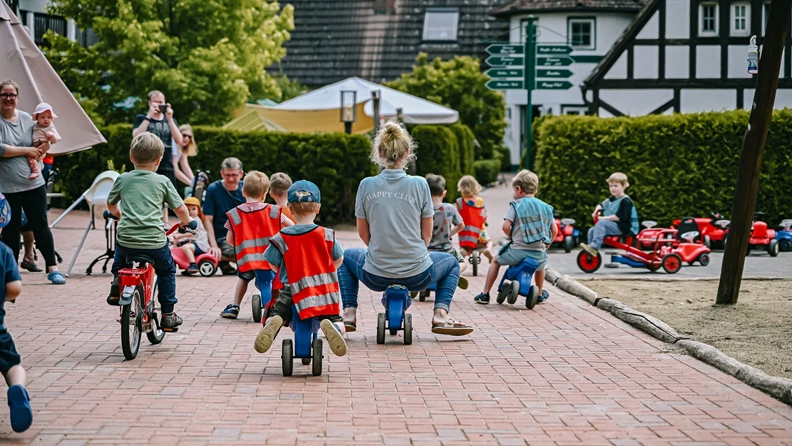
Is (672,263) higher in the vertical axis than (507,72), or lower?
lower

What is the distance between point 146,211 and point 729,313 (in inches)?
211

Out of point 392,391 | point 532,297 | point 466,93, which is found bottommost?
point 392,391

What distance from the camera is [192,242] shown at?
1466cm

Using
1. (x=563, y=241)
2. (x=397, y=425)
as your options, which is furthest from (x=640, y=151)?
(x=397, y=425)

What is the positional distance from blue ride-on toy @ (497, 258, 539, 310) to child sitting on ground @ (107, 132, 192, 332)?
399cm

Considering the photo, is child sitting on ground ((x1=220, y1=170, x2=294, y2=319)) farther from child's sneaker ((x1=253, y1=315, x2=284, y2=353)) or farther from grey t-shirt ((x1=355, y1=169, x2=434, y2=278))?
child's sneaker ((x1=253, y1=315, x2=284, y2=353))

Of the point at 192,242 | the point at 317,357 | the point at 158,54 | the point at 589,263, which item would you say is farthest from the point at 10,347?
the point at 158,54

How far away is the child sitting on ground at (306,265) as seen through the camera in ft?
25.8

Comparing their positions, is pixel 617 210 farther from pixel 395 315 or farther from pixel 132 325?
pixel 132 325

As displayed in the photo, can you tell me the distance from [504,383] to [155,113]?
9256mm

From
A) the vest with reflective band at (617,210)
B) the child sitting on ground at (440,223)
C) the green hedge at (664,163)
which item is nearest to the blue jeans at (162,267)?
the child sitting on ground at (440,223)

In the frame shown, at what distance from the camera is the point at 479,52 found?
49.0m

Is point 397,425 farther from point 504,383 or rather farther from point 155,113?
point 155,113

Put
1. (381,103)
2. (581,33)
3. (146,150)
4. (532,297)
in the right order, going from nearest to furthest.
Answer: (146,150) → (532,297) → (381,103) → (581,33)
